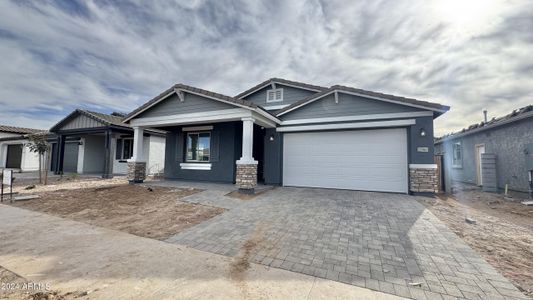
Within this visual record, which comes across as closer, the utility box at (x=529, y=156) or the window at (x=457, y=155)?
the utility box at (x=529, y=156)

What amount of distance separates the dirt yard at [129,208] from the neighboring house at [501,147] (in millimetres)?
10813

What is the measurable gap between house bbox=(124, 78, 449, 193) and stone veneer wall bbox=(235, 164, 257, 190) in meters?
0.04

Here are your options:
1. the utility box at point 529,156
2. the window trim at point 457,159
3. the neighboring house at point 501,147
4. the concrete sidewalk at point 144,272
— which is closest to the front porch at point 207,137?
the concrete sidewalk at point 144,272

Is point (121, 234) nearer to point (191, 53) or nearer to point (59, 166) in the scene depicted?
point (191, 53)

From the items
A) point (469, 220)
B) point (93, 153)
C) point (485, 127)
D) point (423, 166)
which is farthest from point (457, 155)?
point (93, 153)

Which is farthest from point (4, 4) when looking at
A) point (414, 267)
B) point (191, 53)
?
point (414, 267)

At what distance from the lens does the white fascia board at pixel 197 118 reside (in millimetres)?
8505

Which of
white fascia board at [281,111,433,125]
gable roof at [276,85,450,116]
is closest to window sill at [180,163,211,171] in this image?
white fascia board at [281,111,433,125]

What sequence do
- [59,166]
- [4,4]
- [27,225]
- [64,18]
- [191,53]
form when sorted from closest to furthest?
[27,225] → [4,4] → [64,18] → [191,53] → [59,166]

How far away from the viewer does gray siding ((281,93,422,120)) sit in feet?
28.1

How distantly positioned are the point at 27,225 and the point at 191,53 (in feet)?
26.6

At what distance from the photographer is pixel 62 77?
40.9 feet

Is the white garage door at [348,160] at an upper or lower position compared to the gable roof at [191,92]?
lower

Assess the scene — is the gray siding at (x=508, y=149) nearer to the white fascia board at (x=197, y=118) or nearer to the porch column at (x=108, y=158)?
the white fascia board at (x=197, y=118)
